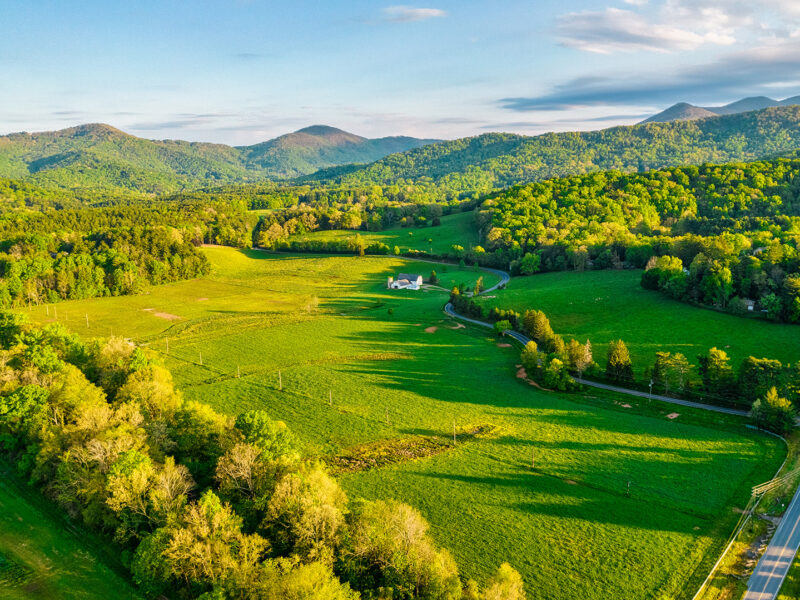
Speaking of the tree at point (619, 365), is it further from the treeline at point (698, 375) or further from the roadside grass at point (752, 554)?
the roadside grass at point (752, 554)

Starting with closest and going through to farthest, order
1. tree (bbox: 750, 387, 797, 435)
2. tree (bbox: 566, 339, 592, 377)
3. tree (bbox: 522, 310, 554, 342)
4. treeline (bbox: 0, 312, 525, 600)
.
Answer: treeline (bbox: 0, 312, 525, 600)
tree (bbox: 750, 387, 797, 435)
tree (bbox: 566, 339, 592, 377)
tree (bbox: 522, 310, 554, 342)

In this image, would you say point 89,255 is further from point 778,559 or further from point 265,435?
point 778,559

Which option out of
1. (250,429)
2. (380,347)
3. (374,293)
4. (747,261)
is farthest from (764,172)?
(250,429)

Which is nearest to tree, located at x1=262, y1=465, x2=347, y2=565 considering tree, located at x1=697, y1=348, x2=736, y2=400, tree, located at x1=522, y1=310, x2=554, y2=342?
tree, located at x1=697, y1=348, x2=736, y2=400

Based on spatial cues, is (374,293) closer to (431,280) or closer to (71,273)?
(431,280)

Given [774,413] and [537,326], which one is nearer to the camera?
[774,413]

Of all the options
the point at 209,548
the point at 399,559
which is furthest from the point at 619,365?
the point at 209,548

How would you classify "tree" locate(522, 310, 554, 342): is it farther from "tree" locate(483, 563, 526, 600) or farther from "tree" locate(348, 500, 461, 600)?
"tree" locate(483, 563, 526, 600)
